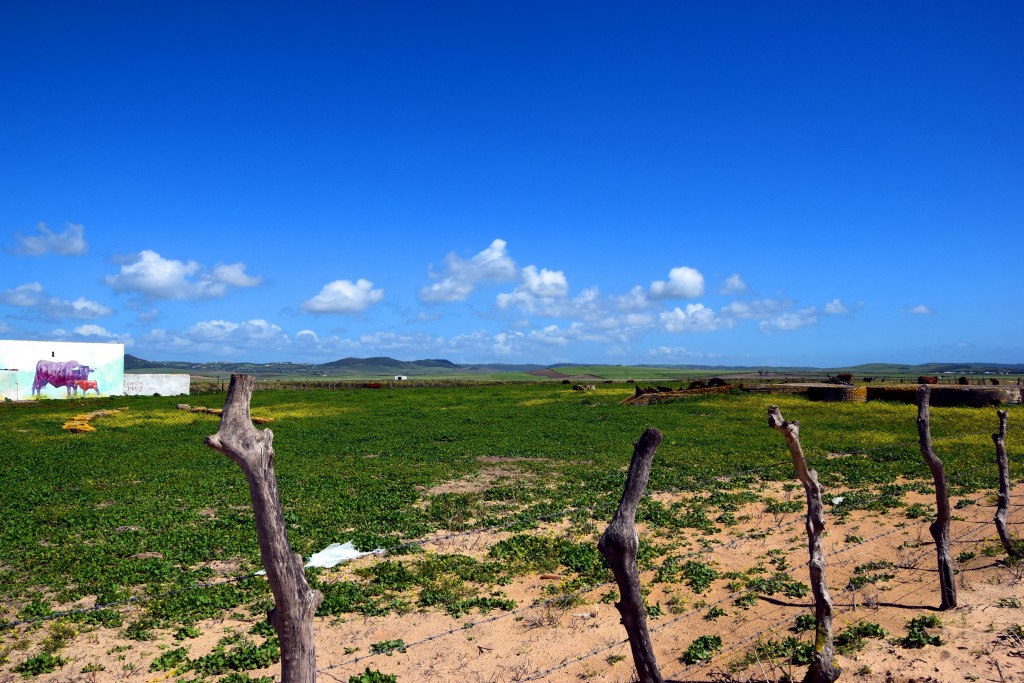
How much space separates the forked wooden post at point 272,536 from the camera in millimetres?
4758

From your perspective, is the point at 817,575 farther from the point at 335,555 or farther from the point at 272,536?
the point at 335,555

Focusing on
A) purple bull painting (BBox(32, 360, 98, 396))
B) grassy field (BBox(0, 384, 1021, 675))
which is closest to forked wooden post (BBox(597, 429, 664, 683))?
grassy field (BBox(0, 384, 1021, 675))

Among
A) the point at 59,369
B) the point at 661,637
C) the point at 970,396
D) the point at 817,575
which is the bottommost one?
the point at 661,637

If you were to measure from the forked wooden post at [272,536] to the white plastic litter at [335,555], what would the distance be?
660 cm

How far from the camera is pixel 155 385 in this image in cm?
6281

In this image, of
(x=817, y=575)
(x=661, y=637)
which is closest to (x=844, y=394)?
(x=661, y=637)

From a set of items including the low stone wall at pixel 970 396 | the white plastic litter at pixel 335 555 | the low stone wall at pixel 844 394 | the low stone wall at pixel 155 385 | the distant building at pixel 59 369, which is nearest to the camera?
the white plastic litter at pixel 335 555

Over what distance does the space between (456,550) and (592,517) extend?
334cm

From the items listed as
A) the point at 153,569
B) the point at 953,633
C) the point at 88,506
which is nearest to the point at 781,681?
the point at 953,633

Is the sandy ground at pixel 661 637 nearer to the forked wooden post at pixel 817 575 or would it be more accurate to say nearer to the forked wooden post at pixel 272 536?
the forked wooden post at pixel 817 575

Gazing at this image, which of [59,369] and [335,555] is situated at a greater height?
[59,369]

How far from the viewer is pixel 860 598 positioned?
9227 mm

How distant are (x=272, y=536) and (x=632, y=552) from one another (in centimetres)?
295

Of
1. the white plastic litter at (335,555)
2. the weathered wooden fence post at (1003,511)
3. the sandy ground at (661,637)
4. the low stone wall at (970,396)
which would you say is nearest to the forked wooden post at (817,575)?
the sandy ground at (661,637)
